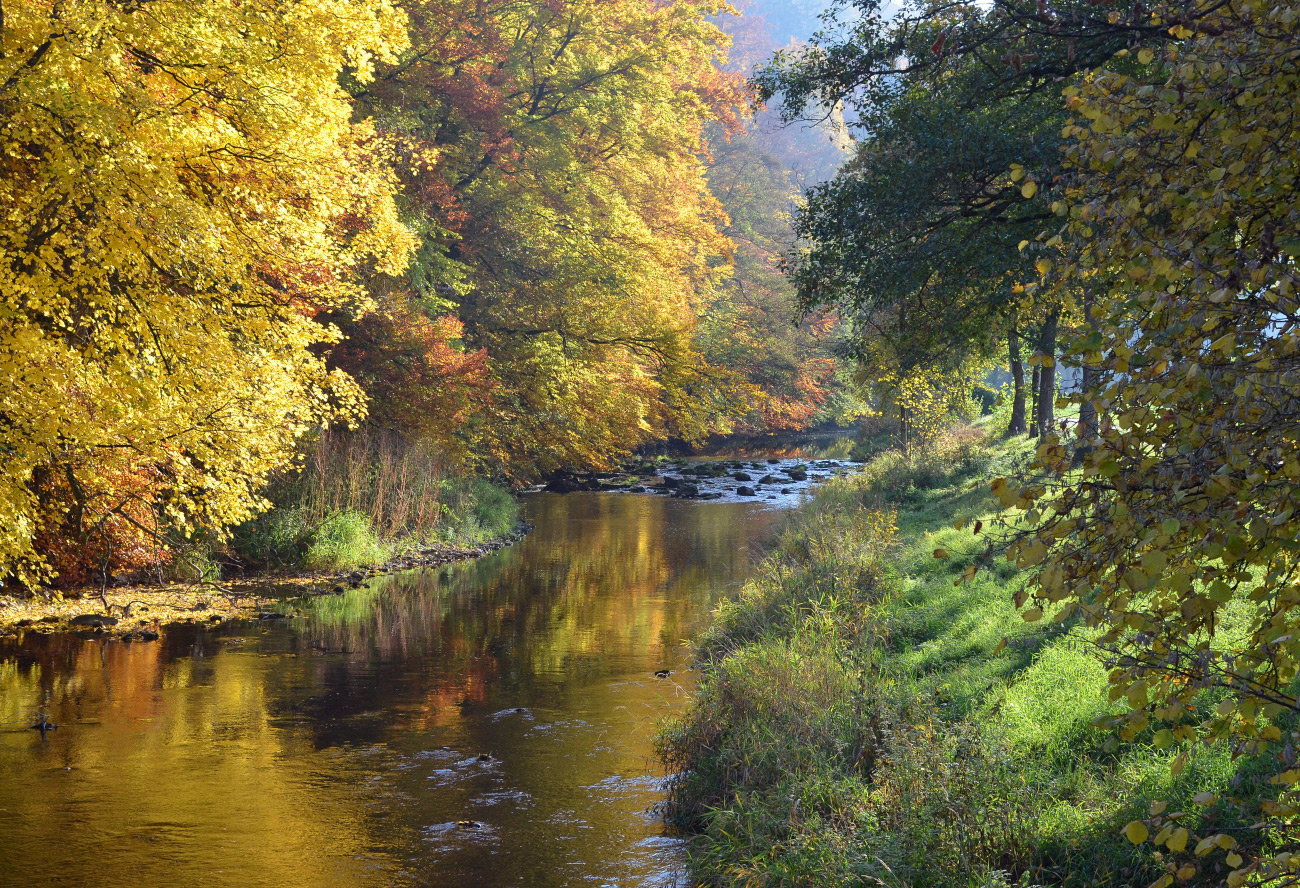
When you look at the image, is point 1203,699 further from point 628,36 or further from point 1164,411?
point 628,36

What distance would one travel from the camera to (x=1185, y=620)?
9.50 feet

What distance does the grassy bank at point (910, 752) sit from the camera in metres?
5.88

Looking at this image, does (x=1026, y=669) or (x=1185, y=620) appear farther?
(x=1026, y=669)

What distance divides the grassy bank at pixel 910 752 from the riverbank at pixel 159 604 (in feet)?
24.4

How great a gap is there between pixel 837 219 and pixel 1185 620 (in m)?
→ 10.1

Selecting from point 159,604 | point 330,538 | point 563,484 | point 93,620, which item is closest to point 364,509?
point 330,538

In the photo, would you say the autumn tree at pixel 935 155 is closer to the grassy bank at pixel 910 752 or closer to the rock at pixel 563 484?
the grassy bank at pixel 910 752

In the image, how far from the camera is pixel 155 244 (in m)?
10.8

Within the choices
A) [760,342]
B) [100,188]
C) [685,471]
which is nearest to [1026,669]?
[100,188]

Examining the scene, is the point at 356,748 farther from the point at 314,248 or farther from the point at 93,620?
the point at 314,248

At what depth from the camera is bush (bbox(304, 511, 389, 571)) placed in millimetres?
18750

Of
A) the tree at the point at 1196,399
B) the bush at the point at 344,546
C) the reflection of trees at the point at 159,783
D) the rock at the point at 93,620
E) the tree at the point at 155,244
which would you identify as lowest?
the reflection of trees at the point at 159,783

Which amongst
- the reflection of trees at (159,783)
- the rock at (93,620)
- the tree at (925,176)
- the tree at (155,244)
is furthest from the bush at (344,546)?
the tree at (925,176)

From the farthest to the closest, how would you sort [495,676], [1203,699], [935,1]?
1. [495,676]
2. [935,1]
3. [1203,699]
